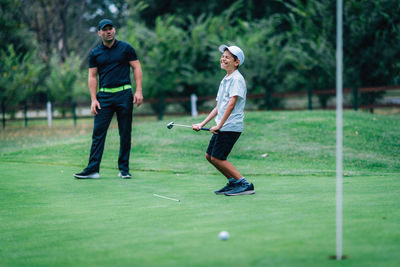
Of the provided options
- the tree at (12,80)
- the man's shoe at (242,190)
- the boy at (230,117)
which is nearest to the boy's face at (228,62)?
the boy at (230,117)

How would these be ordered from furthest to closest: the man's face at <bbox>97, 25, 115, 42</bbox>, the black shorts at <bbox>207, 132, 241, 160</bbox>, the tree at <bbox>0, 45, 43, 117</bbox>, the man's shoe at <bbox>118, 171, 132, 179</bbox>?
the tree at <bbox>0, 45, 43, 117</bbox> → the man's shoe at <bbox>118, 171, 132, 179</bbox> → the man's face at <bbox>97, 25, 115, 42</bbox> → the black shorts at <bbox>207, 132, 241, 160</bbox>

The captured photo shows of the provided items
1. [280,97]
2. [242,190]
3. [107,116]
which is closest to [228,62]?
[242,190]

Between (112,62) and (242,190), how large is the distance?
9.61ft

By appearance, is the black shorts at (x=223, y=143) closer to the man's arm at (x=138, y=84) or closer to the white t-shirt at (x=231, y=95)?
the white t-shirt at (x=231, y=95)

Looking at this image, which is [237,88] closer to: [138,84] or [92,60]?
[138,84]

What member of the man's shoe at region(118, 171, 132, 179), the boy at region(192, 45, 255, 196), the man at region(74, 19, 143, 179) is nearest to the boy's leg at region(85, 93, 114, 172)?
the man at region(74, 19, 143, 179)

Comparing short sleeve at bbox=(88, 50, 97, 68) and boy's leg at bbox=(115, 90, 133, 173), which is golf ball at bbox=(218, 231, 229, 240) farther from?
short sleeve at bbox=(88, 50, 97, 68)

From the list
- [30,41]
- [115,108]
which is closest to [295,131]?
[115,108]

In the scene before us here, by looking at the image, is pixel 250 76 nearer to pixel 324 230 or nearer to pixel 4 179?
pixel 4 179

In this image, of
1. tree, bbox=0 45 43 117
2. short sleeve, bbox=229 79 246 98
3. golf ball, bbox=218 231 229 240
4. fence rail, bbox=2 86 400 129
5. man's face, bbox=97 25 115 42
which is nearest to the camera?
golf ball, bbox=218 231 229 240

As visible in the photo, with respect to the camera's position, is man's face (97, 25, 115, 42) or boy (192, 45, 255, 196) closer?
boy (192, 45, 255, 196)

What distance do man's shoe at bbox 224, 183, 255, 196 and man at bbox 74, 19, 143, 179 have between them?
7.38 feet

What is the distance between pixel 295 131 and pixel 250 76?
1236cm

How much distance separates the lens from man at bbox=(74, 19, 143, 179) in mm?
7945
